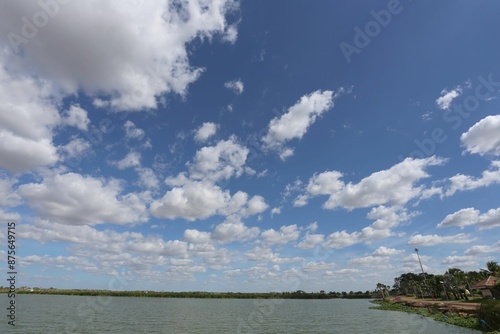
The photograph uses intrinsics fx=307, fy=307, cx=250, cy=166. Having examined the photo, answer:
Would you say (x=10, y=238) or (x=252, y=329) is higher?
(x=10, y=238)

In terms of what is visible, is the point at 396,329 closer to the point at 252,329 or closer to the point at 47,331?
the point at 252,329

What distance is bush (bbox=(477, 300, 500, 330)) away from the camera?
129ft

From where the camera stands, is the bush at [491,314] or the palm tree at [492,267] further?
the palm tree at [492,267]

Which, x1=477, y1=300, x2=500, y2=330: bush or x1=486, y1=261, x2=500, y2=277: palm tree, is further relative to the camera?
x1=486, y1=261, x2=500, y2=277: palm tree

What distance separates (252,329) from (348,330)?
15.2 meters

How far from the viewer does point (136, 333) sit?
4441 cm

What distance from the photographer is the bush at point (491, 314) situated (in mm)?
39469

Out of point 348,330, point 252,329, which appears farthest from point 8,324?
point 348,330

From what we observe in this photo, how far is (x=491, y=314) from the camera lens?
40.3 m

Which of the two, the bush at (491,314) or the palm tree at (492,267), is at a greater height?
the palm tree at (492,267)

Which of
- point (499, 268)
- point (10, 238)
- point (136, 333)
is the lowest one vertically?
point (136, 333)

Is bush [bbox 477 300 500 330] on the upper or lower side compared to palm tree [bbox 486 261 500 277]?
lower

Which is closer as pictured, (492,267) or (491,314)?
(491,314)

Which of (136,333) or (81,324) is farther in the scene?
(81,324)
